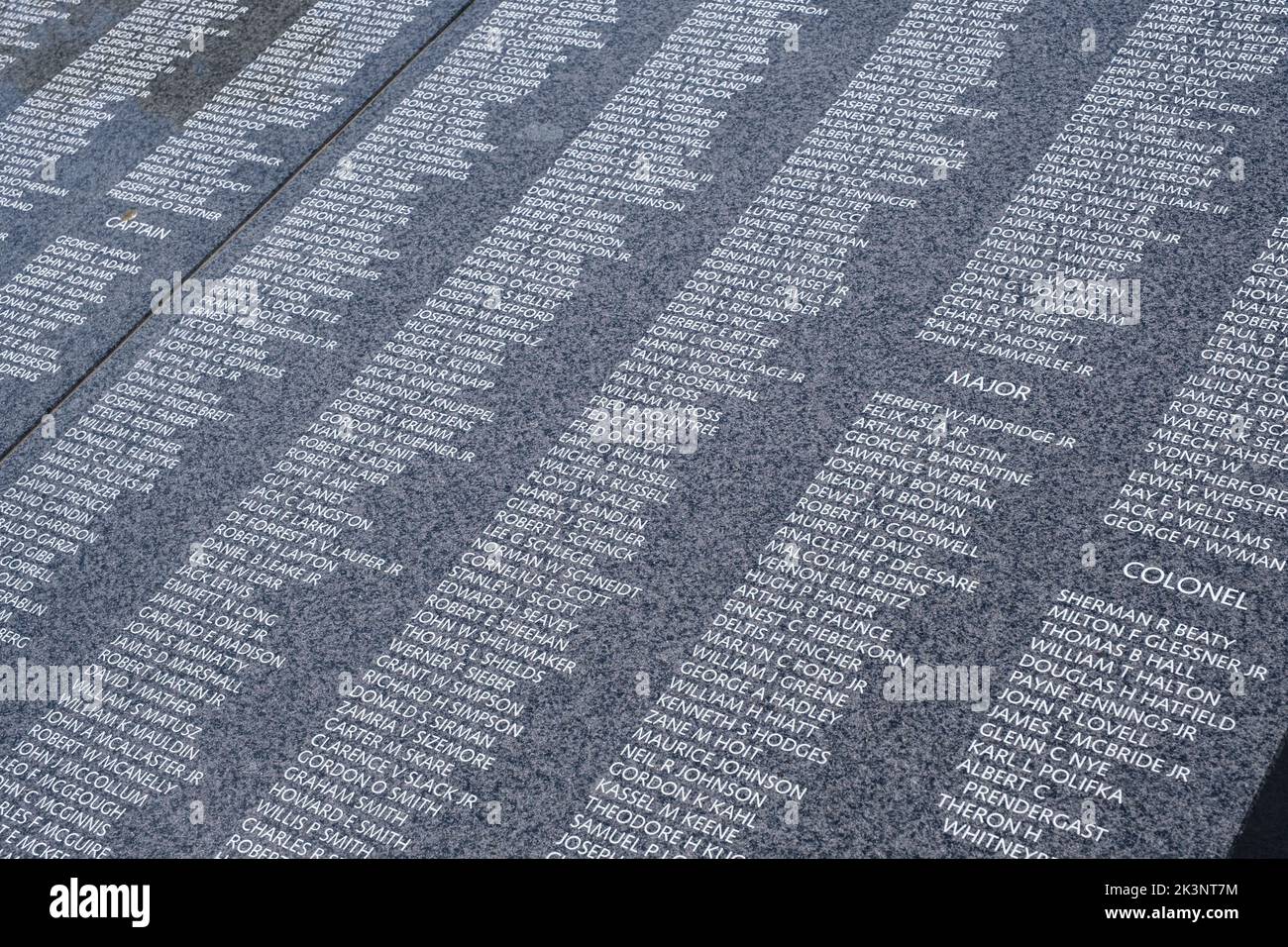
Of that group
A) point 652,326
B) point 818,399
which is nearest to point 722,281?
point 652,326

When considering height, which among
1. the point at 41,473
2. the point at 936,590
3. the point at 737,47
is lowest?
the point at 41,473

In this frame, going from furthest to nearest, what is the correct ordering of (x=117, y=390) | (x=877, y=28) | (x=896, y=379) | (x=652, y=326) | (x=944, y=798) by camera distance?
(x=877, y=28) < (x=117, y=390) < (x=652, y=326) < (x=896, y=379) < (x=944, y=798)

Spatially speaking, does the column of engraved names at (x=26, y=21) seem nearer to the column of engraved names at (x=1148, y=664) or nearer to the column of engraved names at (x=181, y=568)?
the column of engraved names at (x=181, y=568)

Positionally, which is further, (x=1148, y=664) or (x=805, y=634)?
(x=805, y=634)
